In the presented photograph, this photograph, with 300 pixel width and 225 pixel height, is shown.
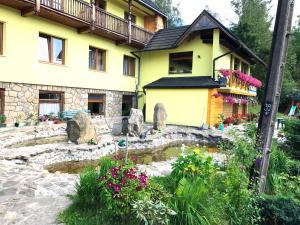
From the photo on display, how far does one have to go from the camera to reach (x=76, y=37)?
14.8 metres

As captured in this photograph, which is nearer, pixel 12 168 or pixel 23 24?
pixel 12 168

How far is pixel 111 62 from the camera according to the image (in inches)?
677

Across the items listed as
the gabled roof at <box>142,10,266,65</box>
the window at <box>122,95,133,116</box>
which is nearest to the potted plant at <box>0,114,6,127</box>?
the window at <box>122,95,133,116</box>

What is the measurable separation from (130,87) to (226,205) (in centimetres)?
1601

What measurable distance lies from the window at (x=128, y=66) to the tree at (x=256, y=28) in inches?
539

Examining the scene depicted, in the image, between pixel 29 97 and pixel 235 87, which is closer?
pixel 29 97

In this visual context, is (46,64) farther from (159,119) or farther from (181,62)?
(181,62)

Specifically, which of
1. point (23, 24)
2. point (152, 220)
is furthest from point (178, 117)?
point (152, 220)

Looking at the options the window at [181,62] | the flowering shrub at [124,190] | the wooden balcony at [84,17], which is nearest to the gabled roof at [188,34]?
the window at [181,62]

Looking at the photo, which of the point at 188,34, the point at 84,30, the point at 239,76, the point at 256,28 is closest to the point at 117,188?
the point at 84,30

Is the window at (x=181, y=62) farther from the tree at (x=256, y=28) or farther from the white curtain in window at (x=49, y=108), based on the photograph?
the tree at (x=256, y=28)

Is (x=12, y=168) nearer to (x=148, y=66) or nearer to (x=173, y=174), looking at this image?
(x=173, y=174)

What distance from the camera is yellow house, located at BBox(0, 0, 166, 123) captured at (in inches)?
458

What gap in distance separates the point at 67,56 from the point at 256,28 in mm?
22040
